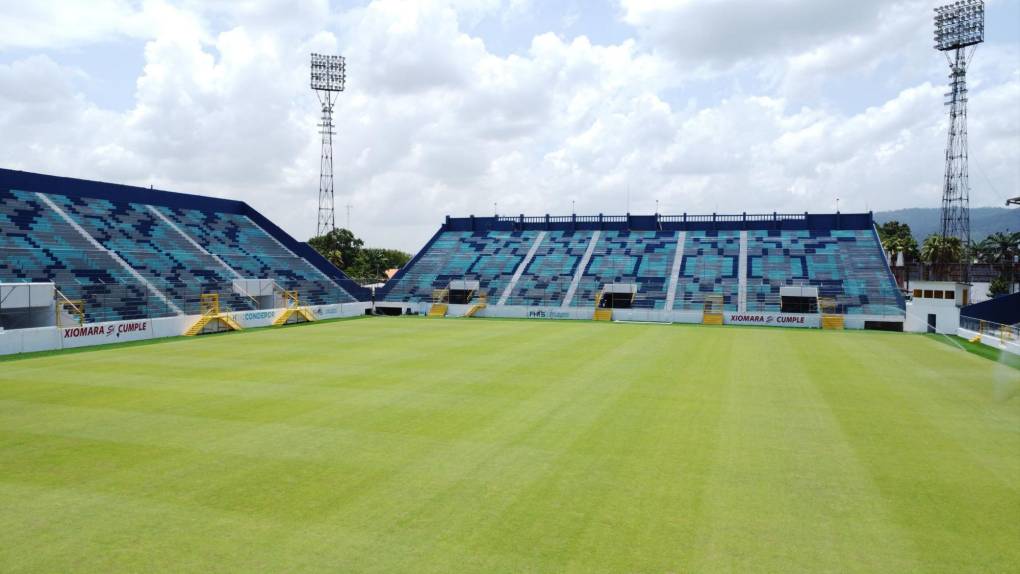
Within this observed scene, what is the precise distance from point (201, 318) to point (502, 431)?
89.3ft

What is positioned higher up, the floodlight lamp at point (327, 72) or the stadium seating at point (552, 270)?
the floodlight lamp at point (327, 72)

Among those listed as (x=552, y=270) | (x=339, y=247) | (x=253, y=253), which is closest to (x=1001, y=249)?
(x=552, y=270)

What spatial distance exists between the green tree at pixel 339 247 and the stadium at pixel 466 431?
27295mm

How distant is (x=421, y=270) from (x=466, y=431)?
4492 centimetres

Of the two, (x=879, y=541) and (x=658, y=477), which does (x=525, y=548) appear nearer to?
(x=658, y=477)

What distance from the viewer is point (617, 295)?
52.2 metres

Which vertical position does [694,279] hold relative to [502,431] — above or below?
above

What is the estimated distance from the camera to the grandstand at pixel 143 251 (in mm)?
34406

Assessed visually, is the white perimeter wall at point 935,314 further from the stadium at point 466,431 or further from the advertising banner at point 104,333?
the advertising banner at point 104,333

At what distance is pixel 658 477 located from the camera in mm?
11094

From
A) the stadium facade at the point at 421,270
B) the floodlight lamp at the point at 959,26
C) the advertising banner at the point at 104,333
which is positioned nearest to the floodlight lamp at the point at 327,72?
the stadium facade at the point at 421,270

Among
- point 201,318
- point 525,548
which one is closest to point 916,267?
point 201,318

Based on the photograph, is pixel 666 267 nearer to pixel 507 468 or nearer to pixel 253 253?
pixel 253 253

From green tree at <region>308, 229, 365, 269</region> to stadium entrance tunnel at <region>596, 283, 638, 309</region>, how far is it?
33.3m
